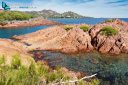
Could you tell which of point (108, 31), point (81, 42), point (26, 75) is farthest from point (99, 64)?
point (26, 75)

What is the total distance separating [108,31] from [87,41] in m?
4.71

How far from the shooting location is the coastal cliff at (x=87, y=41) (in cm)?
5028

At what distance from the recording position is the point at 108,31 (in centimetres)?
5353

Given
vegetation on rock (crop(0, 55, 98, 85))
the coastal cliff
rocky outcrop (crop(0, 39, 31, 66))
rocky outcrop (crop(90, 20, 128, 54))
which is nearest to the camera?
vegetation on rock (crop(0, 55, 98, 85))

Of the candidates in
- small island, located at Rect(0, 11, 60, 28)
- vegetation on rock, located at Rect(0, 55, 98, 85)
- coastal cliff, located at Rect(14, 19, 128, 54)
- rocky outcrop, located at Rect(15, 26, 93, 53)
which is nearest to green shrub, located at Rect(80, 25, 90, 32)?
coastal cliff, located at Rect(14, 19, 128, 54)

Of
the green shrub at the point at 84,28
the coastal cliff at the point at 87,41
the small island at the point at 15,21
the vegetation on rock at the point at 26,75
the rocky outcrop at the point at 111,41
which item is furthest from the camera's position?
the small island at the point at 15,21

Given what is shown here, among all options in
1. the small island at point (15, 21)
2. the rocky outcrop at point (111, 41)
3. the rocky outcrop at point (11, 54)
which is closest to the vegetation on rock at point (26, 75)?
the rocky outcrop at point (11, 54)

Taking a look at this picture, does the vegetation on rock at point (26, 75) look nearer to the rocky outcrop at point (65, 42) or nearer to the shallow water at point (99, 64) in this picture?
the shallow water at point (99, 64)

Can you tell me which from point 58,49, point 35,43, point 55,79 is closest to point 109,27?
point 58,49

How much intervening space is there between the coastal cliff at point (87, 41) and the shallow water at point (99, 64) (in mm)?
3603

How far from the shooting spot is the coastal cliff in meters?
50.3

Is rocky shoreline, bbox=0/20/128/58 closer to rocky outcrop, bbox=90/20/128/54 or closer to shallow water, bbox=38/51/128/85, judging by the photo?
rocky outcrop, bbox=90/20/128/54

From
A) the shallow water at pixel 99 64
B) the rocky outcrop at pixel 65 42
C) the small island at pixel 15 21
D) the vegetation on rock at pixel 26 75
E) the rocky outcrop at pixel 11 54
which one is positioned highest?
the vegetation on rock at pixel 26 75

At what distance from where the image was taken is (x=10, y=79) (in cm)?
1013
